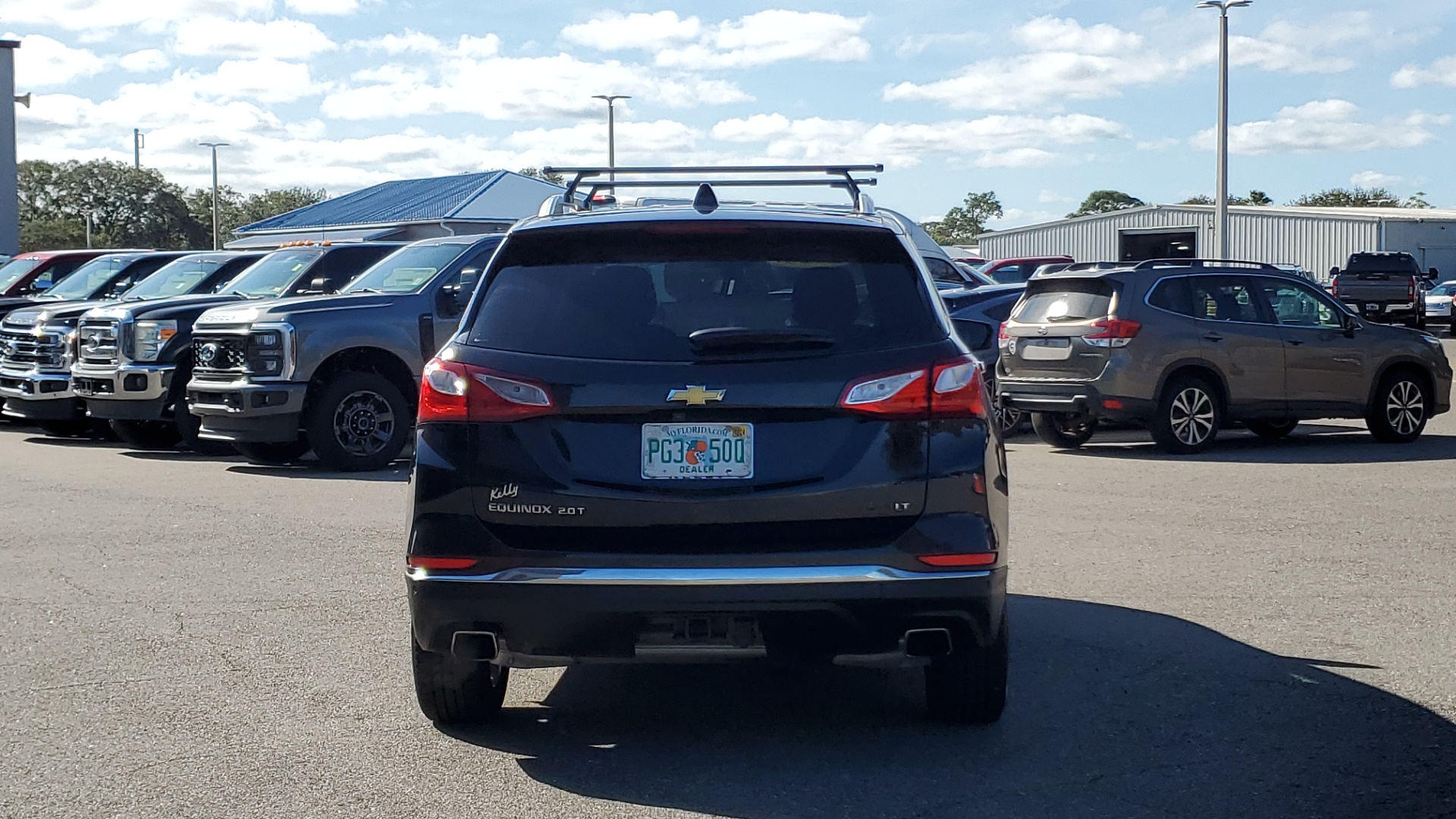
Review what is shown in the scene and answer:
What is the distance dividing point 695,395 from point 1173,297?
1091 cm

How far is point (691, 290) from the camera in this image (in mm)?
5035

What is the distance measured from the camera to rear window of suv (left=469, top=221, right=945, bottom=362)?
16.2ft

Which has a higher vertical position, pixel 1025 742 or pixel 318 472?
pixel 318 472

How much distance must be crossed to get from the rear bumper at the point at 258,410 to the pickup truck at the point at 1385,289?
104 feet

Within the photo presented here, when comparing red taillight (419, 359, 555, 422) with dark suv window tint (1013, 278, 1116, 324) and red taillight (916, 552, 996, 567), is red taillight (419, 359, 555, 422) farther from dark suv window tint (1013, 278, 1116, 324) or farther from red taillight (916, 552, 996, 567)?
dark suv window tint (1013, 278, 1116, 324)

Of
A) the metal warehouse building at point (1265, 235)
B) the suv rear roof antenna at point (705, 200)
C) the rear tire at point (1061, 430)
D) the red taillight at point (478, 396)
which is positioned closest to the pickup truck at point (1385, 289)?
the metal warehouse building at point (1265, 235)

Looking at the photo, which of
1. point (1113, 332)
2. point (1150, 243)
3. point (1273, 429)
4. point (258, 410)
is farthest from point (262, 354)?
point (1150, 243)

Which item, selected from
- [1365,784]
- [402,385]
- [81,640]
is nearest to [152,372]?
[402,385]

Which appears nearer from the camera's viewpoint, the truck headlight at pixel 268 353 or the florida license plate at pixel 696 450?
the florida license plate at pixel 696 450

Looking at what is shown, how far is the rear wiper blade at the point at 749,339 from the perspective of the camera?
4.88 metres

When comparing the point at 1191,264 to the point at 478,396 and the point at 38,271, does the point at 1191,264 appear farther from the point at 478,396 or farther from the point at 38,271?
the point at 38,271

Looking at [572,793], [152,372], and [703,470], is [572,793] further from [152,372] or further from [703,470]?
[152,372]

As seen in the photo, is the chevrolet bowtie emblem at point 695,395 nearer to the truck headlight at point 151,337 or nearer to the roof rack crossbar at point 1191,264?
the roof rack crossbar at point 1191,264

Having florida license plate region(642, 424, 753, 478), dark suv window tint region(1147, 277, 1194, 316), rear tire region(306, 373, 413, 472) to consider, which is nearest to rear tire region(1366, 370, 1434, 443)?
dark suv window tint region(1147, 277, 1194, 316)
